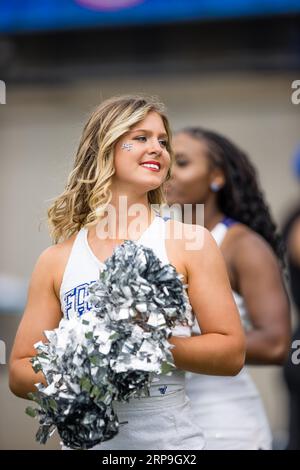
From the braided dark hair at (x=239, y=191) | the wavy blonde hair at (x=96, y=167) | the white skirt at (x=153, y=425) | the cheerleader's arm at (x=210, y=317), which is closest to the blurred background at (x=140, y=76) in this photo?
the braided dark hair at (x=239, y=191)

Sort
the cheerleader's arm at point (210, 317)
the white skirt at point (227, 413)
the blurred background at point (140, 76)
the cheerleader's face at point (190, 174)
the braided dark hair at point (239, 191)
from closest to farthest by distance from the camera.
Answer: the cheerleader's arm at point (210, 317)
the white skirt at point (227, 413)
the cheerleader's face at point (190, 174)
the braided dark hair at point (239, 191)
the blurred background at point (140, 76)

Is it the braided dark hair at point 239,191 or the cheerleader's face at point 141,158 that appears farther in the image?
the braided dark hair at point 239,191

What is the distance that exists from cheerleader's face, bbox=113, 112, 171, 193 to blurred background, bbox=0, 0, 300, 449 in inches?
269

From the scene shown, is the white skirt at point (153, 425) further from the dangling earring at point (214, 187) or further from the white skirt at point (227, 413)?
the dangling earring at point (214, 187)

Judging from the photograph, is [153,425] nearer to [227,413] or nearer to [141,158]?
[141,158]

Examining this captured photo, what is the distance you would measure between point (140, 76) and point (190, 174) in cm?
632

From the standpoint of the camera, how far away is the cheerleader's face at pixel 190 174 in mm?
4359

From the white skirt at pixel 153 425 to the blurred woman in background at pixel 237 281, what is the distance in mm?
760

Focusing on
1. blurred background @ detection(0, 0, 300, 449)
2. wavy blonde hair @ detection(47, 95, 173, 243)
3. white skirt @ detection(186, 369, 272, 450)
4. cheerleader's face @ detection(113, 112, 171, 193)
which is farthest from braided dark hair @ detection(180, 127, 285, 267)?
blurred background @ detection(0, 0, 300, 449)

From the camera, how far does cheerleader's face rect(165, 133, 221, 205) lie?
4.36 metres

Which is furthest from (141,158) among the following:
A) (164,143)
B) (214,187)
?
(214,187)

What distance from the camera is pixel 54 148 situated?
10883 mm

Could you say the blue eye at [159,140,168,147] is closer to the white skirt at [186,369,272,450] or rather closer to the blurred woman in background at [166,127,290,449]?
the blurred woman in background at [166,127,290,449]

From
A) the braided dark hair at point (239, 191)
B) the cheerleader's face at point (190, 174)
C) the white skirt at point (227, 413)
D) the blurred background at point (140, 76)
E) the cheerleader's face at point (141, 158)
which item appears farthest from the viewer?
the blurred background at point (140, 76)
